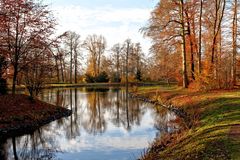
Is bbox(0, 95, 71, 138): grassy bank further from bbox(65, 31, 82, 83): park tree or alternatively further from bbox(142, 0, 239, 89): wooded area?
bbox(65, 31, 82, 83): park tree

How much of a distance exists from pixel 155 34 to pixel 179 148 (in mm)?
22828

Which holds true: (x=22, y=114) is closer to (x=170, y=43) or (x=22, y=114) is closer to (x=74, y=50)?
(x=170, y=43)

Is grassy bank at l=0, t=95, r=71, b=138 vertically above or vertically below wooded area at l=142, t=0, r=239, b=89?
below

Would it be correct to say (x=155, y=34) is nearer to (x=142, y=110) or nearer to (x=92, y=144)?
(x=142, y=110)

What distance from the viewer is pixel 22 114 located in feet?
64.0

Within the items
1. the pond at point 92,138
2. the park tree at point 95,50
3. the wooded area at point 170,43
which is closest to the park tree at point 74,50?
the park tree at point 95,50

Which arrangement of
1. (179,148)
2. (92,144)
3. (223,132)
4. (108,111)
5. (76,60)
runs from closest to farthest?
(179,148) < (223,132) < (92,144) < (108,111) < (76,60)

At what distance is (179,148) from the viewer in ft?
37.5

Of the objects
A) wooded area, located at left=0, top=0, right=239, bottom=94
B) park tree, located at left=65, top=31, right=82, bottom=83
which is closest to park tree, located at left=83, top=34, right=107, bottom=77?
park tree, located at left=65, top=31, right=82, bottom=83

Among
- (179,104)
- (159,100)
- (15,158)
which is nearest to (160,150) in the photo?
(15,158)

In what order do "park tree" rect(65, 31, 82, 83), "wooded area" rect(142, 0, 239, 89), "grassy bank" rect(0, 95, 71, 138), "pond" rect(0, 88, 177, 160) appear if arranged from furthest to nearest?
"park tree" rect(65, 31, 82, 83)
"wooded area" rect(142, 0, 239, 89)
"grassy bank" rect(0, 95, 71, 138)
"pond" rect(0, 88, 177, 160)

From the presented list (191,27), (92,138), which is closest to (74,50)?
(191,27)

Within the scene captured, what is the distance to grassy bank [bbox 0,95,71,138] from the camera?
687 inches

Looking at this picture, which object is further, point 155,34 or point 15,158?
point 155,34
